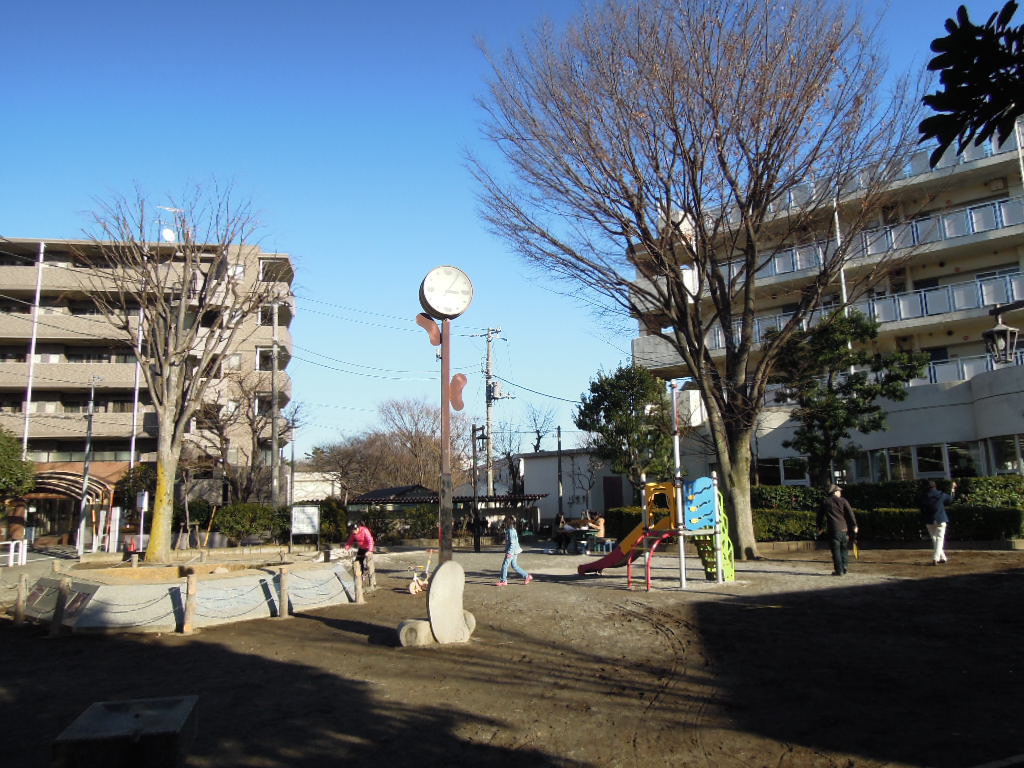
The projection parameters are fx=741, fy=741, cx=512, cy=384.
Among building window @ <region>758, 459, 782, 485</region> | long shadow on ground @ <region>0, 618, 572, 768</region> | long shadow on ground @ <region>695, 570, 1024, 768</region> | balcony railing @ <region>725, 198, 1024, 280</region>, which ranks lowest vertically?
long shadow on ground @ <region>0, 618, 572, 768</region>

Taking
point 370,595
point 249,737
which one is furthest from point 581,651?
point 370,595

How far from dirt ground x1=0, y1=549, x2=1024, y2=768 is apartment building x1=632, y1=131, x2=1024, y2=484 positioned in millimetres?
11361

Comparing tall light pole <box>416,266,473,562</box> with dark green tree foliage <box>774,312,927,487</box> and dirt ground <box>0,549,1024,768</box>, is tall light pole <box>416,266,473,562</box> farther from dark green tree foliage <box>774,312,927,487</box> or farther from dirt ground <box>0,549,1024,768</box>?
dark green tree foliage <box>774,312,927,487</box>

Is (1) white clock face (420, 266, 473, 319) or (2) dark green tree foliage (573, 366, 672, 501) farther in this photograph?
(2) dark green tree foliage (573, 366, 672, 501)

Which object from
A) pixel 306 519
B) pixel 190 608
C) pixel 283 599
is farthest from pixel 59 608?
pixel 306 519

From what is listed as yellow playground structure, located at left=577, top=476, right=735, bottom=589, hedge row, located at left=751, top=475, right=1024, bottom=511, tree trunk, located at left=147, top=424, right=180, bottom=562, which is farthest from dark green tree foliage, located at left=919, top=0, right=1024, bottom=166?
tree trunk, located at left=147, top=424, right=180, bottom=562

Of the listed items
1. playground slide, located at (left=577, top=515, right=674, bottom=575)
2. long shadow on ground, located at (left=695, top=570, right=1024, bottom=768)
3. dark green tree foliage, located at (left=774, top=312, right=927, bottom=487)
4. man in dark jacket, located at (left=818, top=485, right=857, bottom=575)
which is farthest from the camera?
dark green tree foliage, located at (left=774, top=312, right=927, bottom=487)

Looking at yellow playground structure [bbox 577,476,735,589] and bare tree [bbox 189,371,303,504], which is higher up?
bare tree [bbox 189,371,303,504]

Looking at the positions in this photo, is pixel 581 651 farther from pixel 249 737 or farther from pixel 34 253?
pixel 34 253

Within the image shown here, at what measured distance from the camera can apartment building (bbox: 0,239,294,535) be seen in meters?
36.6

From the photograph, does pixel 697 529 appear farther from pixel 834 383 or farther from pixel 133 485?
pixel 133 485

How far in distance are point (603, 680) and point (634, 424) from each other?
67.7ft

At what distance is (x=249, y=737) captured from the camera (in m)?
5.59

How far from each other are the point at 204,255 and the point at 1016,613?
77.9 feet
